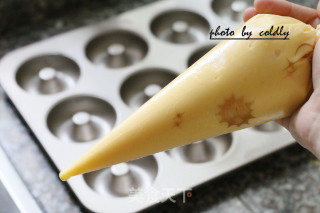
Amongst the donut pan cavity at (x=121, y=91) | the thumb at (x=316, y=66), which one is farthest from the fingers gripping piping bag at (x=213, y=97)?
the donut pan cavity at (x=121, y=91)

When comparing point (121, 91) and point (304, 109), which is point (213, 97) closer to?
point (304, 109)

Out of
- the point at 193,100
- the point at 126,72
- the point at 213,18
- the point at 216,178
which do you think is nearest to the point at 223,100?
the point at 193,100

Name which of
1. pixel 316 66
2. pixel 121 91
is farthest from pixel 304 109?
pixel 121 91

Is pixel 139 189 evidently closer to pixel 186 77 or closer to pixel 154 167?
pixel 154 167

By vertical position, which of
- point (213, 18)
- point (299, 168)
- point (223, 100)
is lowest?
point (299, 168)

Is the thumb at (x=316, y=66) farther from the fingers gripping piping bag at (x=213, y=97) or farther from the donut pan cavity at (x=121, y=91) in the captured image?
the donut pan cavity at (x=121, y=91)

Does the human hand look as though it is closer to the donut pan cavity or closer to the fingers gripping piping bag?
the fingers gripping piping bag
